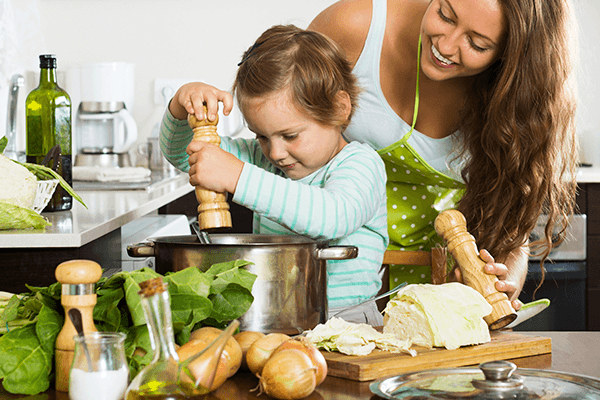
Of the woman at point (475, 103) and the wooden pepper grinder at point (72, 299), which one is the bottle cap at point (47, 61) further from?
the wooden pepper grinder at point (72, 299)

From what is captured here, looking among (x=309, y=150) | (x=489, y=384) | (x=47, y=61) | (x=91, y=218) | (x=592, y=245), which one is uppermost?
(x=47, y=61)

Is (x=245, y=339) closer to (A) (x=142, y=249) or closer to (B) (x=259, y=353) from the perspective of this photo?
(B) (x=259, y=353)

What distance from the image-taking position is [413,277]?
5.22 ft

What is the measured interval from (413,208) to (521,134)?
345 millimetres

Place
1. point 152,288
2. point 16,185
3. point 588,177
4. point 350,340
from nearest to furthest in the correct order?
point 152,288, point 350,340, point 16,185, point 588,177

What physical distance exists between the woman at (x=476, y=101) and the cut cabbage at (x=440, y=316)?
0.52 meters

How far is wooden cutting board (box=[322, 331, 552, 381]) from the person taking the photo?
0.65m

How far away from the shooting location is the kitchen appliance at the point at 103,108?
9.65ft

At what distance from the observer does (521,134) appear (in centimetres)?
129

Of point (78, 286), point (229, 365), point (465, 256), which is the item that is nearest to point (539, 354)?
point (465, 256)

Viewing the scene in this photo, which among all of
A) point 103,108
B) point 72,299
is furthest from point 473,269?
point 103,108

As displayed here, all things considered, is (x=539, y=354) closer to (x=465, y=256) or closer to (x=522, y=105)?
(x=465, y=256)

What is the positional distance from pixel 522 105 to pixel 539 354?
0.64 metres

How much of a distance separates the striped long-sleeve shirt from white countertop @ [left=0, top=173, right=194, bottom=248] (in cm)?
18
